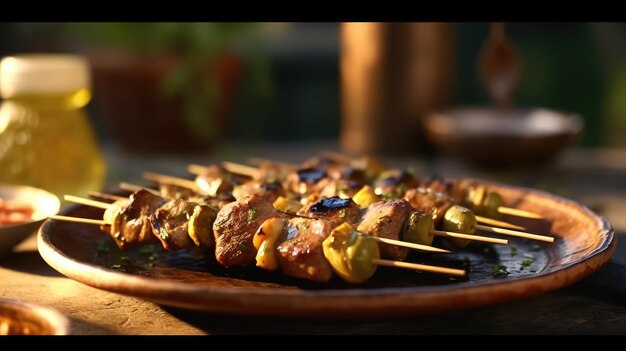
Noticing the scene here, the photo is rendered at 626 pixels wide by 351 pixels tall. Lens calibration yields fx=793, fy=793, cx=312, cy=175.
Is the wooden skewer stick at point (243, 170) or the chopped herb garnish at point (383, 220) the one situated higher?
the wooden skewer stick at point (243, 170)

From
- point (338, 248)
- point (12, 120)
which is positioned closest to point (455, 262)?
point (338, 248)

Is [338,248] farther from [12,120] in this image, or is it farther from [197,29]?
[197,29]

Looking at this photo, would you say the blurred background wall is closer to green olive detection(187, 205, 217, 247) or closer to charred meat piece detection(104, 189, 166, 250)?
charred meat piece detection(104, 189, 166, 250)

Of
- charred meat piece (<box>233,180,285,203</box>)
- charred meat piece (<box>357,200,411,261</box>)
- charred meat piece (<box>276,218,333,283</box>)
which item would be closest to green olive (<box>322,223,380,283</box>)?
charred meat piece (<box>276,218,333,283</box>)

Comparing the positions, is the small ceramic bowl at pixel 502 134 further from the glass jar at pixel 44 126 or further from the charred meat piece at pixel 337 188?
the glass jar at pixel 44 126

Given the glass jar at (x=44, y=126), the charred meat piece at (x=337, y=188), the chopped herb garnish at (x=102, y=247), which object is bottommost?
the chopped herb garnish at (x=102, y=247)

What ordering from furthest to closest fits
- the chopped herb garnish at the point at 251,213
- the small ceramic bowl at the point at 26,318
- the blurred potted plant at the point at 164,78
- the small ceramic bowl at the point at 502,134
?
the blurred potted plant at the point at 164,78 < the small ceramic bowl at the point at 502,134 < the chopped herb garnish at the point at 251,213 < the small ceramic bowl at the point at 26,318

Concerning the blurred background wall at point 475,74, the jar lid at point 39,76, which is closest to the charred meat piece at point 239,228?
the jar lid at point 39,76
